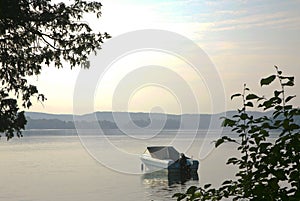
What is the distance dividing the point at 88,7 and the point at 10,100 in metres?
3.44

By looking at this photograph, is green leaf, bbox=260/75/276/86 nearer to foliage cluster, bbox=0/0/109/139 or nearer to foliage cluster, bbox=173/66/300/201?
foliage cluster, bbox=173/66/300/201

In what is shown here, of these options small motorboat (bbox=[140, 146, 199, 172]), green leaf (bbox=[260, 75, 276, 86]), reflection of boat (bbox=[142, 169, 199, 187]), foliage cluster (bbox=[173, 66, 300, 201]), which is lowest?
reflection of boat (bbox=[142, 169, 199, 187])

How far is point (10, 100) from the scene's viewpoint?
14.0 m

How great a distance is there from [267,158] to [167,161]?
190ft

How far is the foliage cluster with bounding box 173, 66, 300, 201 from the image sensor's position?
3.02 metres

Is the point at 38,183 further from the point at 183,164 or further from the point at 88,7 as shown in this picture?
the point at 88,7

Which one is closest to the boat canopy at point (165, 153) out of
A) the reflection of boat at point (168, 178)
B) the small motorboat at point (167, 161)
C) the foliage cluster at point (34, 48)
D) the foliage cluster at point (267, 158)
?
the small motorboat at point (167, 161)

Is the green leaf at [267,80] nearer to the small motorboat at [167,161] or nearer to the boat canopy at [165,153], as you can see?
the small motorboat at [167,161]

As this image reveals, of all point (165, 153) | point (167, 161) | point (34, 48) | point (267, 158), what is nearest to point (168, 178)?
point (167, 161)

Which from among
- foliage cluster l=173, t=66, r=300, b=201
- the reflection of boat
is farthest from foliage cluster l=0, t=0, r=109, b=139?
the reflection of boat

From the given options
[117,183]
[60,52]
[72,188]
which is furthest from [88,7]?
[117,183]

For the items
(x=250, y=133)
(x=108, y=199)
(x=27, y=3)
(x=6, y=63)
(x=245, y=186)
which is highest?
(x=27, y=3)

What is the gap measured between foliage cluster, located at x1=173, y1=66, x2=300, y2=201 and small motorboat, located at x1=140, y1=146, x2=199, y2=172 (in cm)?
5455

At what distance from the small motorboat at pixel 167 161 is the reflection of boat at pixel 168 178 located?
1.84ft
